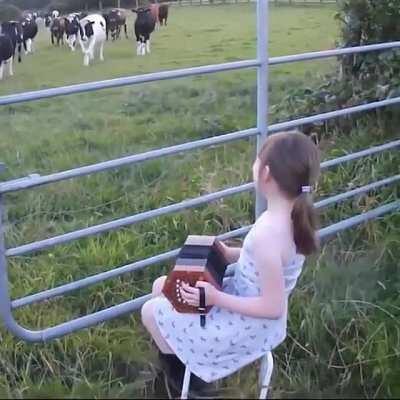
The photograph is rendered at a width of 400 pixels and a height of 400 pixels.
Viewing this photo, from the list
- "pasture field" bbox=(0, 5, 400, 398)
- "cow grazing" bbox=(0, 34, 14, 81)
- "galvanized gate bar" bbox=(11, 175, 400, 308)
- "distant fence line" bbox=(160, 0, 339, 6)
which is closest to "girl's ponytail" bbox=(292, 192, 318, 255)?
"pasture field" bbox=(0, 5, 400, 398)

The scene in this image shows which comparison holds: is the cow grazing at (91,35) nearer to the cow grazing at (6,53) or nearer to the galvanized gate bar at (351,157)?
the cow grazing at (6,53)

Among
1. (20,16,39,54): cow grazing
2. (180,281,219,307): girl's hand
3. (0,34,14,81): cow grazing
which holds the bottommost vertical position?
(180,281,219,307): girl's hand

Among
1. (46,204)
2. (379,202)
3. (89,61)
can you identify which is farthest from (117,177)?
(379,202)

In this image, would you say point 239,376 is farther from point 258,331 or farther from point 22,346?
point 22,346

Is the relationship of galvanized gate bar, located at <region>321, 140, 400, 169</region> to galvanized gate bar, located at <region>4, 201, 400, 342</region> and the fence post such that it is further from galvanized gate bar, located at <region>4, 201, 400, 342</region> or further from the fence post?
galvanized gate bar, located at <region>4, 201, 400, 342</region>

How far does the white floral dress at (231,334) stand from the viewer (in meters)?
2.53

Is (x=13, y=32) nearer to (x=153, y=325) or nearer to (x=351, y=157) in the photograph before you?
(x=351, y=157)

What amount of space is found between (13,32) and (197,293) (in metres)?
2.35

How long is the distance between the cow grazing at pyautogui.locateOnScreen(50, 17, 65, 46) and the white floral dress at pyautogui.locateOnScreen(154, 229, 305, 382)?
220 cm

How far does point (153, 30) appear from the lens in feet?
15.9

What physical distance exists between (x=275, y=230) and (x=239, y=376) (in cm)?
42

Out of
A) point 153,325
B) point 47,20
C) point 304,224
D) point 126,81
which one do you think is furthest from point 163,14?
→ point 304,224

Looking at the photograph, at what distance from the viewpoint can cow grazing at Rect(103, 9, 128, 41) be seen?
442cm

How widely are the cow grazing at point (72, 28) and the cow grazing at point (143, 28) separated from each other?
288 millimetres
